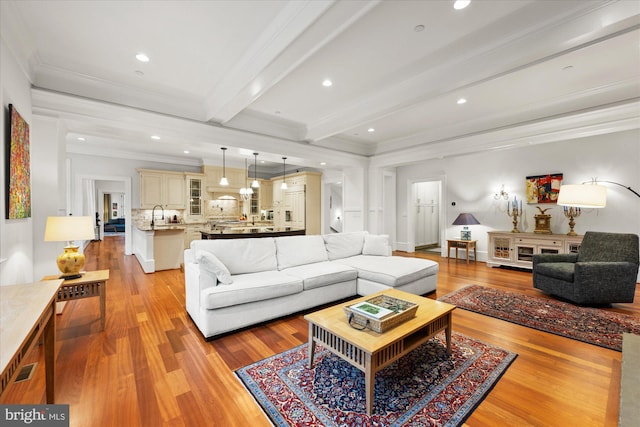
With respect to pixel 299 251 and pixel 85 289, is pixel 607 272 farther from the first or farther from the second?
pixel 85 289

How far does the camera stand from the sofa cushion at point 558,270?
3.42 meters

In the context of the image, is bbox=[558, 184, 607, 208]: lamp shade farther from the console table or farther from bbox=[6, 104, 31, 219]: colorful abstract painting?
bbox=[6, 104, 31, 219]: colorful abstract painting

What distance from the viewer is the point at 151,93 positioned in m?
3.79

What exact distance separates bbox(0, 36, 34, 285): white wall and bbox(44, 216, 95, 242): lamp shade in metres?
0.20

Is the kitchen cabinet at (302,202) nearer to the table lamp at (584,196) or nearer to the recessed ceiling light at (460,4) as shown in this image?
the table lamp at (584,196)

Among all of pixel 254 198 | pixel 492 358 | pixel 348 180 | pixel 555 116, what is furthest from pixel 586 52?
pixel 254 198

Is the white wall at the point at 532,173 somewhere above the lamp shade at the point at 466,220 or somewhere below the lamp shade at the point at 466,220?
above

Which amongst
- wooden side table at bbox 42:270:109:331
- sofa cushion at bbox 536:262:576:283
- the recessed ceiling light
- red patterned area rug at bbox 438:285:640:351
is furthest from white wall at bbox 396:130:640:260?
wooden side table at bbox 42:270:109:331

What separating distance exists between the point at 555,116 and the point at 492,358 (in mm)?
4202

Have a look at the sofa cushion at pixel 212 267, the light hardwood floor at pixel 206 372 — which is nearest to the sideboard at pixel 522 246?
the light hardwood floor at pixel 206 372

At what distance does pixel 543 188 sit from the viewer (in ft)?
17.1

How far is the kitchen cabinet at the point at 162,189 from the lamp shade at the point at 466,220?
717cm

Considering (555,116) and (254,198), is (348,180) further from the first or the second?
(555,116)

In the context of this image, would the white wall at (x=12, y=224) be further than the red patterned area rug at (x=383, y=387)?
Yes
